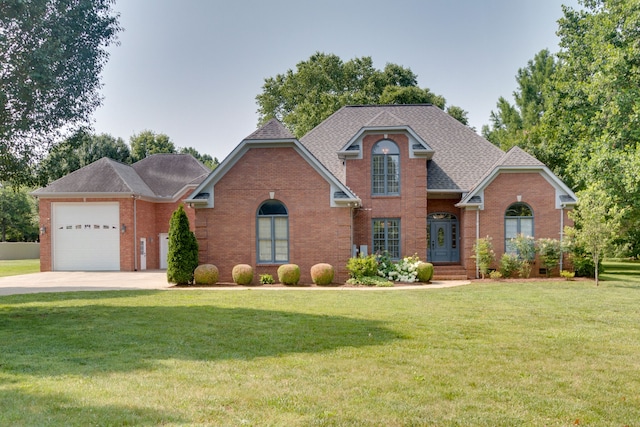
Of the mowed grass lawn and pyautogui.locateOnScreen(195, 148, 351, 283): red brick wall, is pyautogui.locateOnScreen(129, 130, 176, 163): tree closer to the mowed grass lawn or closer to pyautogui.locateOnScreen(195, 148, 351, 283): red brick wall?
pyautogui.locateOnScreen(195, 148, 351, 283): red brick wall

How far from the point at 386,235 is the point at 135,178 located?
17.0 metres

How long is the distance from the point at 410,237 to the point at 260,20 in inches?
461

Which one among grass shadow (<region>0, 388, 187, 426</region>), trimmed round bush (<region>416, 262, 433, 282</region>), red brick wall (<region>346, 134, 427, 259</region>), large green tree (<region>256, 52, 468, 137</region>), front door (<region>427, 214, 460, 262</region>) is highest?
large green tree (<region>256, 52, 468, 137</region>)

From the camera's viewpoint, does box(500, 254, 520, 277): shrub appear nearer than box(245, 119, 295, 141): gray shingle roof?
No

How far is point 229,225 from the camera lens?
21328 millimetres

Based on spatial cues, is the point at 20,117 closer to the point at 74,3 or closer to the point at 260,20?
the point at 74,3

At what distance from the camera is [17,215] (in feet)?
185

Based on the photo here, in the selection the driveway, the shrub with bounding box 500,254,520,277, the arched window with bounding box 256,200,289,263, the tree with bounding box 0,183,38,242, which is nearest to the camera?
the driveway

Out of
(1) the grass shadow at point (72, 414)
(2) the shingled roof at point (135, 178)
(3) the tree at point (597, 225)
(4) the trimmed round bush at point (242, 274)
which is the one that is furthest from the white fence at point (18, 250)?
(1) the grass shadow at point (72, 414)

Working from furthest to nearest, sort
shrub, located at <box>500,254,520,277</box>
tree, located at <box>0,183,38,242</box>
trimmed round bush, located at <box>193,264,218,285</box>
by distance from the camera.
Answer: tree, located at <box>0,183,38,242</box> < shrub, located at <box>500,254,520,277</box> < trimmed round bush, located at <box>193,264,218,285</box>

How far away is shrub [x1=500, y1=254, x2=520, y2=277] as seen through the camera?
22.4 metres

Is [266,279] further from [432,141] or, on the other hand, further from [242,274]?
[432,141]

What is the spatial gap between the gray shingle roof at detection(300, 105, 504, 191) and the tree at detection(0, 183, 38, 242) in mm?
40708

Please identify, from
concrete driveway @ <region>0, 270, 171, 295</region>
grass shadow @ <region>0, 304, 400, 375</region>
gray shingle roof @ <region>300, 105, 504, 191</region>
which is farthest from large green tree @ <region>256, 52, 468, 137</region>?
grass shadow @ <region>0, 304, 400, 375</region>
